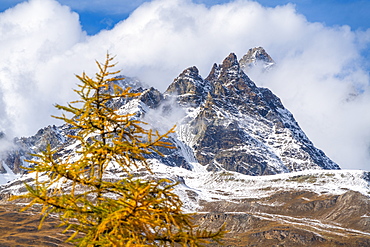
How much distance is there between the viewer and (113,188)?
12.7m

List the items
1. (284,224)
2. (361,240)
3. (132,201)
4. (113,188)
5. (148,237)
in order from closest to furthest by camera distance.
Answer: (132,201) < (148,237) < (113,188) < (361,240) < (284,224)

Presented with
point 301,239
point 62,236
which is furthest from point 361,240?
point 62,236

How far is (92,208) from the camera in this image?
1220cm

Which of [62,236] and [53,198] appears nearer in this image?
[53,198]

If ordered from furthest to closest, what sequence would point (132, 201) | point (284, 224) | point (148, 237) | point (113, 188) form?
1. point (284, 224)
2. point (113, 188)
3. point (148, 237)
4. point (132, 201)

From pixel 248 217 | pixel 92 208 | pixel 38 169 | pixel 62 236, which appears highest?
pixel 248 217

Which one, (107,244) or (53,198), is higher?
(53,198)

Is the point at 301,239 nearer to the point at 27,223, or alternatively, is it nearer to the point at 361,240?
the point at 361,240

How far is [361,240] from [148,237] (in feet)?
546

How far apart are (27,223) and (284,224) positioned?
109 meters

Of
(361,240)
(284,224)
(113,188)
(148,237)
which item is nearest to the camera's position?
(148,237)

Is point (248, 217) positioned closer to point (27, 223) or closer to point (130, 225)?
point (27, 223)

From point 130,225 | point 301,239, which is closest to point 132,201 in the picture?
point 130,225

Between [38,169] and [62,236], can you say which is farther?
[62,236]
